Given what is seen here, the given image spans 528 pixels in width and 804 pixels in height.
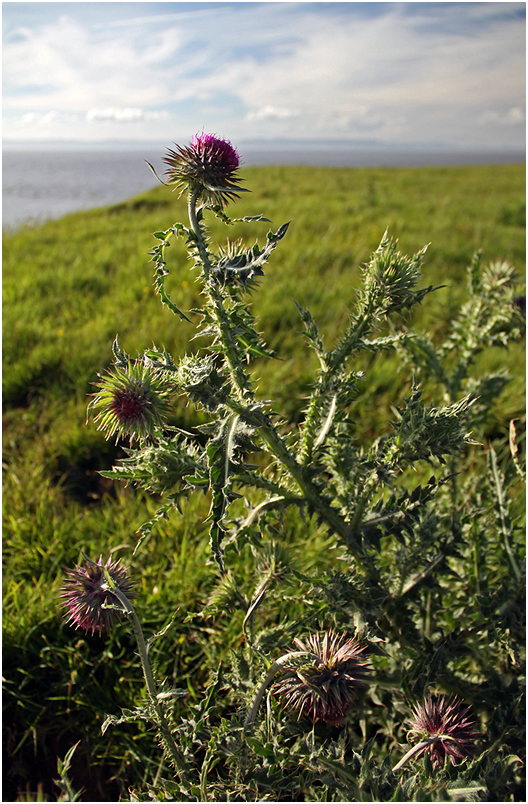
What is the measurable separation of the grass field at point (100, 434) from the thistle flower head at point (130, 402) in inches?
35.1

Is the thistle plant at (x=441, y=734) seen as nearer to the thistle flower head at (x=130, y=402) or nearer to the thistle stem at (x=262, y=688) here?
the thistle stem at (x=262, y=688)

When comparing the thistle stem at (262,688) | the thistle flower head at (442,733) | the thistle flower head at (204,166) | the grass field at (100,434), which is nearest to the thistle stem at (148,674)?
the thistle stem at (262,688)

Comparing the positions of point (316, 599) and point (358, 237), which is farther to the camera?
point (358, 237)

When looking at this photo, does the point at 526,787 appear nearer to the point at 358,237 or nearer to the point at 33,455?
the point at 33,455

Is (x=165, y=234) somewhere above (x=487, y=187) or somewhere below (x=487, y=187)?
below

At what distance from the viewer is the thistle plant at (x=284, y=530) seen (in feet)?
3.82

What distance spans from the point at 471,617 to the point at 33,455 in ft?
7.14

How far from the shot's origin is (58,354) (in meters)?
3.49

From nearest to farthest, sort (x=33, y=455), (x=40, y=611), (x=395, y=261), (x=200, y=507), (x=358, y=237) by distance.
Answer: (x=395, y=261) < (x=40, y=611) < (x=200, y=507) < (x=33, y=455) < (x=358, y=237)

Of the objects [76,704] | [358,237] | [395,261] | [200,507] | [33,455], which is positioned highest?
[358,237]

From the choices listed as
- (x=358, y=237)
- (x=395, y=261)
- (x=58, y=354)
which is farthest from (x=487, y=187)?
(x=395, y=261)

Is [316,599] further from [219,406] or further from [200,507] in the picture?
[200,507]

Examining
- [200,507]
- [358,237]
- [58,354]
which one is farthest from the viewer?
[358,237]

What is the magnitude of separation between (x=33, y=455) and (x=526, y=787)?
244 cm
